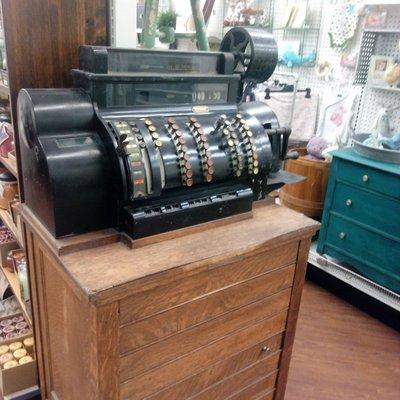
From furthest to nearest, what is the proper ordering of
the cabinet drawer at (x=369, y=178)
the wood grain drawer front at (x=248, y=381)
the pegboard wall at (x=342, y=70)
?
the pegboard wall at (x=342, y=70) → the cabinet drawer at (x=369, y=178) → the wood grain drawer front at (x=248, y=381)

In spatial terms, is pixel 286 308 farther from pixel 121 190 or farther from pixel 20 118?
pixel 20 118

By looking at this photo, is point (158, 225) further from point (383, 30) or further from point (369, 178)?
point (383, 30)

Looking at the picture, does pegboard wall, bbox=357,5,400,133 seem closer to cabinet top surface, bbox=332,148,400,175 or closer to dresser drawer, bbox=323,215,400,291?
cabinet top surface, bbox=332,148,400,175

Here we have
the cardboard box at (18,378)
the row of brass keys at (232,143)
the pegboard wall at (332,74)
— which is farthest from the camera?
the pegboard wall at (332,74)

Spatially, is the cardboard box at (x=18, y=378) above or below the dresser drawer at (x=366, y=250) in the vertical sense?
below

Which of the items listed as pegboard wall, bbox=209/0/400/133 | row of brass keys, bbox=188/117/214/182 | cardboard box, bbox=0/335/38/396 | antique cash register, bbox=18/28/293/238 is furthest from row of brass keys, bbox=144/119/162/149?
pegboard wall, bbox=209/0/400/133

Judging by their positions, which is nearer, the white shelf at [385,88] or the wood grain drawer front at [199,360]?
the wood grain drawer front at [199,360]

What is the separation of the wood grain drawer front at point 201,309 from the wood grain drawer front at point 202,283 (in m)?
0.02

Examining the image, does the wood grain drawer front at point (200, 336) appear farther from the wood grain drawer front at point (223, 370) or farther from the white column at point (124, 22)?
the white column at point (124, 22)

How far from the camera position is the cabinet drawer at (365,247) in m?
2.29

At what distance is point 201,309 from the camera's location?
3.87ft

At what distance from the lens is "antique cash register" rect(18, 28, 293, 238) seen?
106 centimetres

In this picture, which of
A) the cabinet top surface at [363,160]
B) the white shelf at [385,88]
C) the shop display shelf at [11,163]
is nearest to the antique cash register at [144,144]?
the shop display shelf at [11,163]

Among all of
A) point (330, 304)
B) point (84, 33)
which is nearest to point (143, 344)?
point (84, 33)
